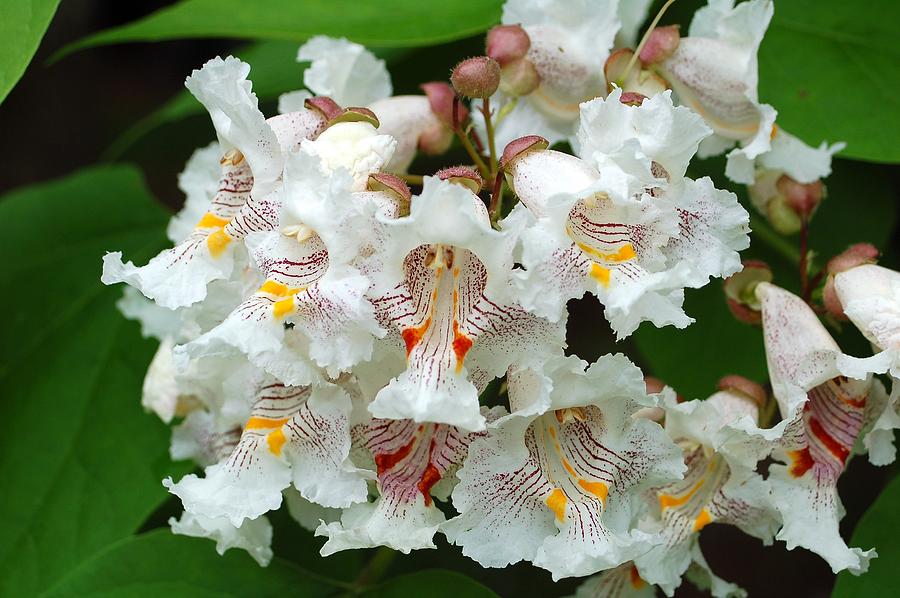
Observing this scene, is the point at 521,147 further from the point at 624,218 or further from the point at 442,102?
the point at 442,102

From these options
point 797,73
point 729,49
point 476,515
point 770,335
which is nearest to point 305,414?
point 476,515

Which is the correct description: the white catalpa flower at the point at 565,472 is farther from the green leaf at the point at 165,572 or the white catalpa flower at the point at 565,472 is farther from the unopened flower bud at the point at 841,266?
the green leaf at the point at 165,572

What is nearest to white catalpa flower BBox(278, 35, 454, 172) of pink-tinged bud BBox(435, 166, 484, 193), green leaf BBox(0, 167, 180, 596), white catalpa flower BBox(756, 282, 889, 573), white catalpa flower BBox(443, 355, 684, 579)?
pink-tinged bud BBox(435, 166, 484, 193)

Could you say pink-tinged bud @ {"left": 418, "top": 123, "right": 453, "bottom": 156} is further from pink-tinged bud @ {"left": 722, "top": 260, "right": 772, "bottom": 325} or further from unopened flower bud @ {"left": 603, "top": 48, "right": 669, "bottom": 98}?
pink-tinged bud @ {"left": 722, "top": 260, "right": 772, "bottom": 325}

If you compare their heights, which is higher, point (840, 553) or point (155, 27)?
point (155, 27)

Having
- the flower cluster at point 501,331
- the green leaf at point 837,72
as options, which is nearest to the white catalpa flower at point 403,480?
the flower cluster at point 501,331

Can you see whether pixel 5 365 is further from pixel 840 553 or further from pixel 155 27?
pixel 840 553

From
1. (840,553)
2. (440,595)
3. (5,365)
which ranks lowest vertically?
(5,365)

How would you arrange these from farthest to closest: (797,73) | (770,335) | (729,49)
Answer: (797,73) < (729,49) < (770,335)
